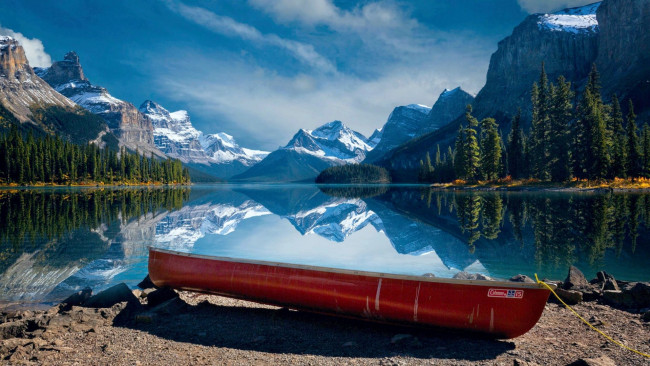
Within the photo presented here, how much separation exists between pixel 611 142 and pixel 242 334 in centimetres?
8486

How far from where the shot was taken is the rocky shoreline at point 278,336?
25.6 ft

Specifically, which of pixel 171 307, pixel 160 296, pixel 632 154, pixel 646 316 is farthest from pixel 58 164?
pixel 632 154

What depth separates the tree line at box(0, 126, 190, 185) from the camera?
111 meters

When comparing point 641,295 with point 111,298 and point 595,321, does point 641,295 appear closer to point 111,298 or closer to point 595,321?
point 595,321

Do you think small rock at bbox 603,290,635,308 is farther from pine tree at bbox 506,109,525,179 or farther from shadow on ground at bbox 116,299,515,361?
pine tree at bbox 506,109,525,179

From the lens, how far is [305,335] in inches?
372

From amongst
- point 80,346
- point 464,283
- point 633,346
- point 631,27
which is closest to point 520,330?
point 464,283

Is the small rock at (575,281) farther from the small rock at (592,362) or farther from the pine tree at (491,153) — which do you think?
the pine tree at (491,153)

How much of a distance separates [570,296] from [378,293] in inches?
261

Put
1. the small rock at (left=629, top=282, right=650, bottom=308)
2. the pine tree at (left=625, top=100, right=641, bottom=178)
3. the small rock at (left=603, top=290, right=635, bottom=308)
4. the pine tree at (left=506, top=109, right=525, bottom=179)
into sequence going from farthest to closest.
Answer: the pine tree at (left=506, top=109, right=525, bottom=179), the pine tree at (left=625, top=100, right=641, bottom=178), the small rock at (left=603, top=290, right=635, bottom=308), the small rock at (left=629, top=282, right=650, bottom=308)

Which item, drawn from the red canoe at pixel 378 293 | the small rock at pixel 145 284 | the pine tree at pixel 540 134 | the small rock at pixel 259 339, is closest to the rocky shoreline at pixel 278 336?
the small rock at pixel 259 339

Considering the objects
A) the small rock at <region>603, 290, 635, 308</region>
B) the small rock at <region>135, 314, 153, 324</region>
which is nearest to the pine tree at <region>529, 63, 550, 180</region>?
the small rock at <region>603, 290, 635, 308</region>

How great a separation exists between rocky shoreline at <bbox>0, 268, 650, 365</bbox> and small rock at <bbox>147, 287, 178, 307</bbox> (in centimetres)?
3

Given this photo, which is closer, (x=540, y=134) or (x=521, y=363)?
(x=521, y=363)
